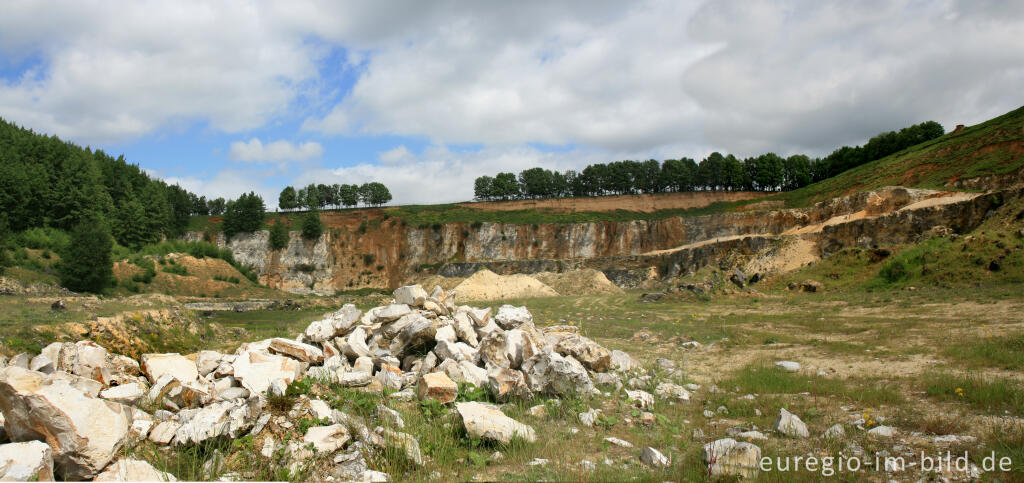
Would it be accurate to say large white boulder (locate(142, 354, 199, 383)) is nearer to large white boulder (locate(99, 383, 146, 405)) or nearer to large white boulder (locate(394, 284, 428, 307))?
large white boulder (locate(99, 383, 146, 405))

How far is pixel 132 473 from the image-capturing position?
14.8 ft

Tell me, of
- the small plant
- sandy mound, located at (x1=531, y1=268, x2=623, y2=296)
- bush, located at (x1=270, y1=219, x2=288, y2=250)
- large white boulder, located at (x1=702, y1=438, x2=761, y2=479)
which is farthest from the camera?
bush, located at (x1=270, y1=219, x2=288, y2=250)

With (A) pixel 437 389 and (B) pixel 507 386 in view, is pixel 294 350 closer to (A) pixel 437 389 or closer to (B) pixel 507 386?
(A) pixel 437 389

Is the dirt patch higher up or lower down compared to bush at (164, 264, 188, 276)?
higher up

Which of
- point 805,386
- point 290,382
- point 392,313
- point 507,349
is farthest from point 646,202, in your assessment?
point 290,382

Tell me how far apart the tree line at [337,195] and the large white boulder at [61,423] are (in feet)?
310

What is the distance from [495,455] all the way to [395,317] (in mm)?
5356

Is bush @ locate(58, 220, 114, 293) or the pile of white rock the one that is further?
bush @ locate(58, 220, 114, 293)

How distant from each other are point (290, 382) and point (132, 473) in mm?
2504

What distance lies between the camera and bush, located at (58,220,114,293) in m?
37.8

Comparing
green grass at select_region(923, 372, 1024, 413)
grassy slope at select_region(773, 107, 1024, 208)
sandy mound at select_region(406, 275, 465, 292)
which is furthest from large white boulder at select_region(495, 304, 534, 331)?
grassy slope at select_region(773, 107, 1024, 208)

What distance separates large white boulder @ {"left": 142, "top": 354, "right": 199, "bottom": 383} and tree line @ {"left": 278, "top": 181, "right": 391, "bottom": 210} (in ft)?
299

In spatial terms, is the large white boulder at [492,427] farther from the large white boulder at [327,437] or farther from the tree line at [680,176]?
the tree line at [680,176]

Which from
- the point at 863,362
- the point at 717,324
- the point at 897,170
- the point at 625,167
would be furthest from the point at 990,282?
the point at 625,167
